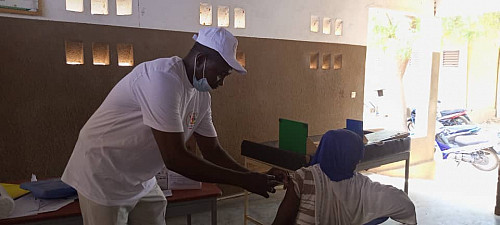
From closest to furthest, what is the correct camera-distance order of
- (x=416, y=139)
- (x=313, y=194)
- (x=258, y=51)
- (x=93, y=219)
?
(x=93, y=219), (x=313, y=194), (x=258, y=51), (x=416, y=139)

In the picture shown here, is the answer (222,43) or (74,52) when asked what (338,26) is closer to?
(74,52)

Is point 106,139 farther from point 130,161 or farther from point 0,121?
point 0,121

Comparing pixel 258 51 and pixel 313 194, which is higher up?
pixel 258 51

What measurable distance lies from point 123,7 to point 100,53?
0.40 m

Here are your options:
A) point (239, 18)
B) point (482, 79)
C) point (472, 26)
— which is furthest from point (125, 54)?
point (482, 79)

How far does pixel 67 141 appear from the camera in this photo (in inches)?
115

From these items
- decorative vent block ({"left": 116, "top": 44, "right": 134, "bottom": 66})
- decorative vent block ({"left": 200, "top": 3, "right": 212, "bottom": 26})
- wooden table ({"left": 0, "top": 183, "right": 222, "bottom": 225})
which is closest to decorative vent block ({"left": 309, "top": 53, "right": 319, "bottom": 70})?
decorative vent block ({"left": 200, "top": 3, "right": 212, "bottom": 26})

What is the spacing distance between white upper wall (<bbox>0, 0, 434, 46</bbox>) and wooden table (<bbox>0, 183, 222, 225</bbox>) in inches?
62.7

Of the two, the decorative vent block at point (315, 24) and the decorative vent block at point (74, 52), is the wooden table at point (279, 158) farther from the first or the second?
the decorative vent block at point (315, 24)

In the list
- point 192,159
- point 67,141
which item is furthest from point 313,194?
point 67,141

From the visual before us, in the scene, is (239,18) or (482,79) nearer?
(239,18)

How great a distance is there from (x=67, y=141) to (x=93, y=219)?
5.55 feet

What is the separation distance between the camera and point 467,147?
17.4 ft

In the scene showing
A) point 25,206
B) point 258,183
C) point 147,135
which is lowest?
point 25,206
